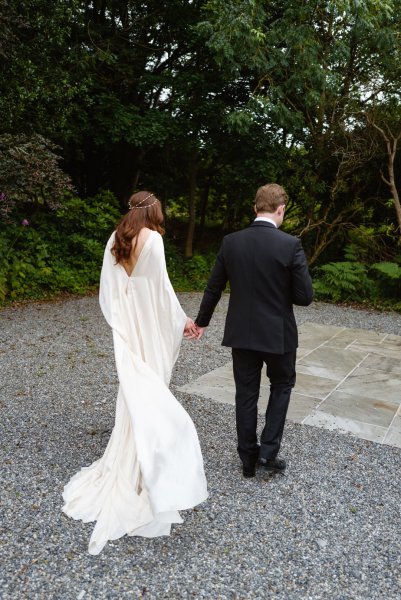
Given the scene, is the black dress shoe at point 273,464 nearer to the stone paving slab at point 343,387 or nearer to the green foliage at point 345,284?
the stone paving slab at point 343,387

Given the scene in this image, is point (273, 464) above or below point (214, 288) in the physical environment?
below

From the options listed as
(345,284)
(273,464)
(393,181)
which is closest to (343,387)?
(273,464)

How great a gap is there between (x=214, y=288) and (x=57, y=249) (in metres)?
7.58

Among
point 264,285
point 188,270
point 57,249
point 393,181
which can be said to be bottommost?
point 188,270

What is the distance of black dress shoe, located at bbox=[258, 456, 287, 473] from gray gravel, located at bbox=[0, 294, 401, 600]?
0.19 feet

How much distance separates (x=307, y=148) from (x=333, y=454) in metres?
8.74

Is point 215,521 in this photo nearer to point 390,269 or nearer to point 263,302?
point 263,302

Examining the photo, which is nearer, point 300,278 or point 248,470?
point 300,278

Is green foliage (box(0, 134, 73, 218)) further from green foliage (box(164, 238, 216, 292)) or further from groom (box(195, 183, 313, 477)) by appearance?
groom (box(195, 183, 313, 477))

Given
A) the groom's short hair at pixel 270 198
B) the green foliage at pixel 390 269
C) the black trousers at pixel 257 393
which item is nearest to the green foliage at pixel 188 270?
the green foliage at pixel 390 269

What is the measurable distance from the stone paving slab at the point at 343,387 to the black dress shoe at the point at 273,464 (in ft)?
3.20

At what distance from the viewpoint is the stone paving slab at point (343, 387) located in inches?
166

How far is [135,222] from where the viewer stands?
2.73 meters

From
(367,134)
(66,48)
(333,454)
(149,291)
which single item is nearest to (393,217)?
(367,134)
